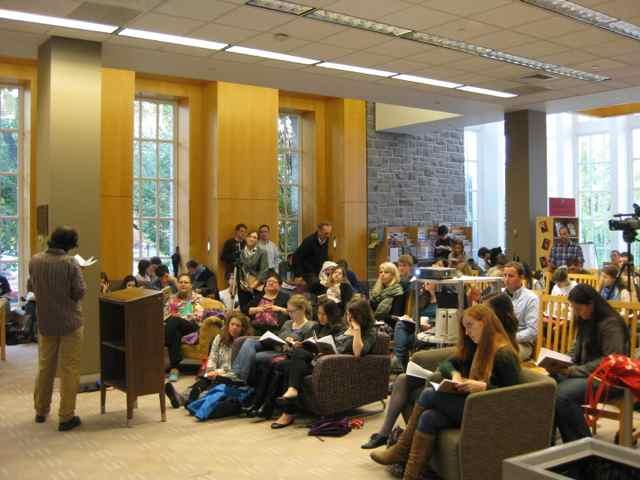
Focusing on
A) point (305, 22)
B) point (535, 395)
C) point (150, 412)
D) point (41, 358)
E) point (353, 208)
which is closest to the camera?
point (535, 395)

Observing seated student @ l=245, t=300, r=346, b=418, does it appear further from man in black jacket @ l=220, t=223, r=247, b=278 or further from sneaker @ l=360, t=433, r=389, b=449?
man in black jacket @ l=220, t=223, r=247, b=278

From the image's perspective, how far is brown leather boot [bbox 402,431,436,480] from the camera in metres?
3.71

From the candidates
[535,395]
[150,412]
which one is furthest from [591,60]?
[150,412]

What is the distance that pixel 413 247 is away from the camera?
13477mm

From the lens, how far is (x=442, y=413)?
372 centimetres

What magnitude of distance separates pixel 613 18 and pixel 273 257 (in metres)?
5.72

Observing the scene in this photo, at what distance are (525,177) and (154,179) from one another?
6048 mm

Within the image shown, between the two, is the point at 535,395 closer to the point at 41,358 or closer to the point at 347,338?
the point at 347,338

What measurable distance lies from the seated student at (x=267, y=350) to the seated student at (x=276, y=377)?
117mm

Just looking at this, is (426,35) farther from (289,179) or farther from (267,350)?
(289,179)

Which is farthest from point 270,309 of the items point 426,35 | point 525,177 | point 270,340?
point 525,177

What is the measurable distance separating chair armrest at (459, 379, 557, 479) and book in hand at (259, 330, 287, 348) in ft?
7.81

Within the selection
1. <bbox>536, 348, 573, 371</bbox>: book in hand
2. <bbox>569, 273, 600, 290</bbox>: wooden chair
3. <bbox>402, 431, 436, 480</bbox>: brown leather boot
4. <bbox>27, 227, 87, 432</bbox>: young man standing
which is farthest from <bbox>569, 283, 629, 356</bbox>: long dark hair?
<bbox>27, 227, 87, 432</bbox>: young man standing

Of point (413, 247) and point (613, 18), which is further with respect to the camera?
point (413, 247)
